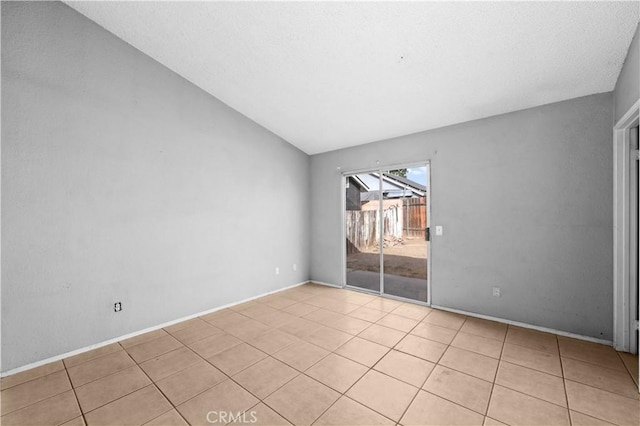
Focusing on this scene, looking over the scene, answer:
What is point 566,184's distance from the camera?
2912 millimetres

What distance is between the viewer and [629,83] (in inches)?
88.4

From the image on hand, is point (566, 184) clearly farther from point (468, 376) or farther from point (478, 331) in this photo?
point (468, 376)

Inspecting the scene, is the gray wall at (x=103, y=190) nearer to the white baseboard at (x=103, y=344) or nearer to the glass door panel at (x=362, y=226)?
the white baseboard at (x=103, y=344)

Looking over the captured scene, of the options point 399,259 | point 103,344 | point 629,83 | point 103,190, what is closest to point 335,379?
point 103,344

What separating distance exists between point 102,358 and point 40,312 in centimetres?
71

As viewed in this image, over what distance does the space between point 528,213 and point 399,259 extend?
89.0 inches

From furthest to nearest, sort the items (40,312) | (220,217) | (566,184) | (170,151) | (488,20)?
1. (220,217)
2. (170,151)
3. (566,184)
4. (40,312)
5. (488,20)

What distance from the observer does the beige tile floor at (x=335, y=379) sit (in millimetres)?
1775

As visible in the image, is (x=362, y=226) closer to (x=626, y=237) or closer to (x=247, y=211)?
(x=247, y=211)

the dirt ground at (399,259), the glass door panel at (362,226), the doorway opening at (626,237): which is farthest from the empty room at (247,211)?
the glass door panel at (362,226)

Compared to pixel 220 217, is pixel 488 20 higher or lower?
higher

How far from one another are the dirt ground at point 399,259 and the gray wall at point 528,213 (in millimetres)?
434

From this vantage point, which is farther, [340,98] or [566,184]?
[340,98]

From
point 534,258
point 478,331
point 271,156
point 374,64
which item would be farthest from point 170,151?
point 534,258
